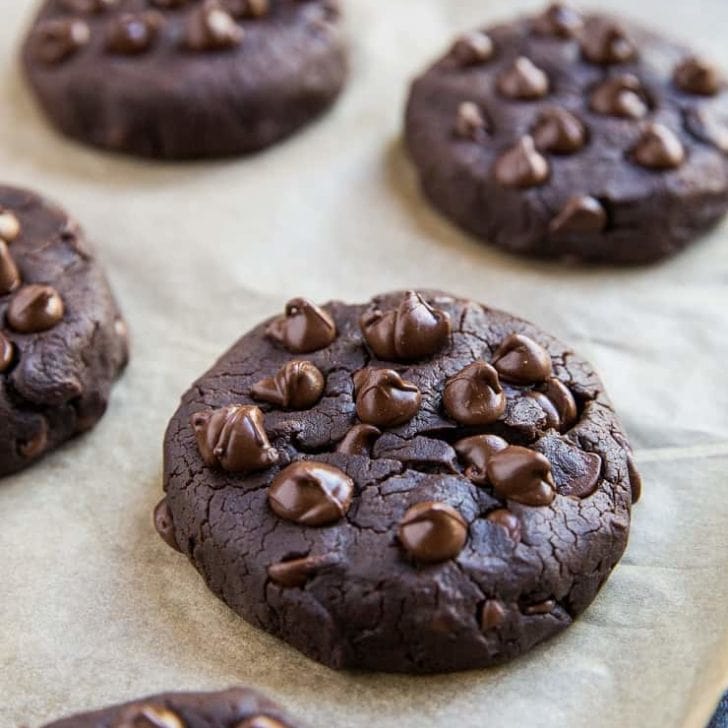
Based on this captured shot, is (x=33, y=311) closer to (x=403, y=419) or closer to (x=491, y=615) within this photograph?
(x=403, y=419)

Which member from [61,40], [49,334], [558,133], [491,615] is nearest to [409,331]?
[491,615]

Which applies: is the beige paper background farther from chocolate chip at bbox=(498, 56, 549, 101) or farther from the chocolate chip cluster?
chocolate chip at bbox=(498, 56, 549, 101)

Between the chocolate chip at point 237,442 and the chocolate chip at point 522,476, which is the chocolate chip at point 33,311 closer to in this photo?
the chocolate chip at point 237,442

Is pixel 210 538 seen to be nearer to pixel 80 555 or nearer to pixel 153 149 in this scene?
pixel 80 555

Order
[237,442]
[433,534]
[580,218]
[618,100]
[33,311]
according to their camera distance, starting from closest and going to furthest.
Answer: [433,534] → [237,442] → [33,311] → [580,218] → [618,100]

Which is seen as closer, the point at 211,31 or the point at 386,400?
the point at 386,400

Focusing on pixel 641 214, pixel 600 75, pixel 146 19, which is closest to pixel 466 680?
pixel 641 214

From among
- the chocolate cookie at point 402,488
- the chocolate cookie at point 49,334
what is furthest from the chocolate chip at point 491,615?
the chocolate cookie at point 49,334
